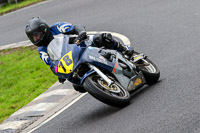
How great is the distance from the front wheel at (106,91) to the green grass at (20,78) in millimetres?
2933

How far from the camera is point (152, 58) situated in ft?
30.5

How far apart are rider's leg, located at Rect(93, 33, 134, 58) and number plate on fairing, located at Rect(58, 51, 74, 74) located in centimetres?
64

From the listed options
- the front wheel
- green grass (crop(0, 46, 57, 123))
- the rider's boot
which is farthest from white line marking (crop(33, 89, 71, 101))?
the front wheel

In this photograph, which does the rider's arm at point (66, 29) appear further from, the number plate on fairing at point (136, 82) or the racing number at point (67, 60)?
the number plate on fairing at point (136, 82)

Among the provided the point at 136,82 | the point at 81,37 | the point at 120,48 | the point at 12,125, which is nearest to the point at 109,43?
the point at 120,48

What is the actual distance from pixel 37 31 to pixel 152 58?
2.88 meters

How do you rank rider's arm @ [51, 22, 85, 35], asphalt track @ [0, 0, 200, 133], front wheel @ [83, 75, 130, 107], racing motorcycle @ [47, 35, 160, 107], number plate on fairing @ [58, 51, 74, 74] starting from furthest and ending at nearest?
rider's arm @ [51, 22, 85, 35] < number plate on fairing @ [58, 51, 74, 74] < racing motorcycle @ [47, 35, 160, 107] < front wheel @ [83, 75, 130, 107] < asphalt track @ [0, 0, 200, 133]

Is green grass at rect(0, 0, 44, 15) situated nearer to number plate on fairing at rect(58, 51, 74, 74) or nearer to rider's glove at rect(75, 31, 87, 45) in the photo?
rider's glove at rect(75, 31, 87, 45)

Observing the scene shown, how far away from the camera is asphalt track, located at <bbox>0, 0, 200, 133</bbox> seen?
6028mm

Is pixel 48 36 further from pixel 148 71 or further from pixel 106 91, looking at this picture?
pixel 148 71

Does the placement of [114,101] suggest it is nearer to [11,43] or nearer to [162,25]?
[162,25]


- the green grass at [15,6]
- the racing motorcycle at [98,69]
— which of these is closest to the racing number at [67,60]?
the racing motorcycle at [98,69]

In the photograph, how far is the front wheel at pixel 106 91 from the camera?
6461mm

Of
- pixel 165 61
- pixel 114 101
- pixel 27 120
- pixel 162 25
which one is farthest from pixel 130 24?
pixel 114 101
